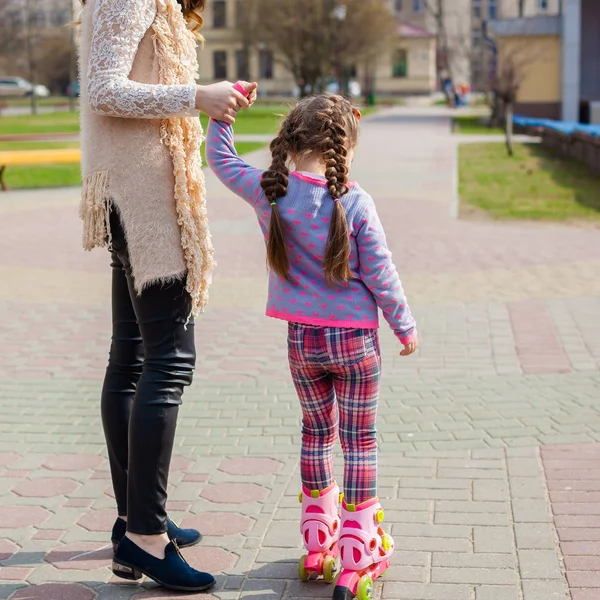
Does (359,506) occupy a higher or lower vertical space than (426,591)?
higher

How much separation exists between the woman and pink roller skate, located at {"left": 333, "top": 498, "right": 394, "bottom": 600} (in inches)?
16.5

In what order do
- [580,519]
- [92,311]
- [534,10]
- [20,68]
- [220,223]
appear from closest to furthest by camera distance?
[580,519], [92,311], [220,223], [534,10], [20,68]

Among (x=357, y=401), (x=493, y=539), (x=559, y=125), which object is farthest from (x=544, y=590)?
(x=559, y=125)

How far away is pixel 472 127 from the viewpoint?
3831 centimetres

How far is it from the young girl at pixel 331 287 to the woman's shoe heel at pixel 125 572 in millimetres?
515

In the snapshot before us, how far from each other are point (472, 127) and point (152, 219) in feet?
119

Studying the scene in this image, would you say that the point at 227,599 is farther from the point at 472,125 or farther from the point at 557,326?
the point at 472,125

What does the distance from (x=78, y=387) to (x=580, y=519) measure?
3.00m

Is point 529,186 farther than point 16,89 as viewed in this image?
No

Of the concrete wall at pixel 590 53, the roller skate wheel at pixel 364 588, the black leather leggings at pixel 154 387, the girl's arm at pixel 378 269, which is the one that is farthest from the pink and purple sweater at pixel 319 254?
the concrete wall at pixel 590 53

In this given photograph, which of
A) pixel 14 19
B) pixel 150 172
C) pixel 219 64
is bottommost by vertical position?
pixel 150 172

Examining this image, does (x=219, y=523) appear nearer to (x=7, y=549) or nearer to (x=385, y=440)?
(x=7, y=549)

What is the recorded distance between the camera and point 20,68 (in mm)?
86812

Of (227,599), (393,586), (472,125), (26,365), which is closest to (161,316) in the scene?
(227,599)
